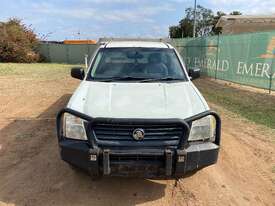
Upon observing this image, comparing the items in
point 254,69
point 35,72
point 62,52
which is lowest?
point 35,72

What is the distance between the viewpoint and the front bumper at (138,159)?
11.7ft

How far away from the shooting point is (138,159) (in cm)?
363

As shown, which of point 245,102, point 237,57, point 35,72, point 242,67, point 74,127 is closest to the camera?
point 74,127

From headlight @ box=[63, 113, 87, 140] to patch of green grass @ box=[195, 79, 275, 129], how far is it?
5.00m

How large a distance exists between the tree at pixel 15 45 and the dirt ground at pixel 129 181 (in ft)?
96.9

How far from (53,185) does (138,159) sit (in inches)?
53.6

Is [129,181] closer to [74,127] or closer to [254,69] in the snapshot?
[74,127]

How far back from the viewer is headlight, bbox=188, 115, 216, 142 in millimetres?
3758

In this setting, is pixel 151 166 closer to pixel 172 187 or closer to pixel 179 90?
pixel 172 187

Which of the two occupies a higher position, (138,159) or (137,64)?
(137,64)

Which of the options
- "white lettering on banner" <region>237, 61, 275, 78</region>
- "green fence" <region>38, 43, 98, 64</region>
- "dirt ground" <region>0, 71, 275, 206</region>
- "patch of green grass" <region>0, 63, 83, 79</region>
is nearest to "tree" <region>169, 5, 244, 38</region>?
"green fence" <region>38, 43, 98, 64</region>

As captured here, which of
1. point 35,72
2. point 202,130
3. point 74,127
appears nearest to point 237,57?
point 202,130

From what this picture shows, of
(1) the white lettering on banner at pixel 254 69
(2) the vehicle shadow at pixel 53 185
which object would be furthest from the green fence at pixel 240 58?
(2) the vehicle shadow at pixel 53 185

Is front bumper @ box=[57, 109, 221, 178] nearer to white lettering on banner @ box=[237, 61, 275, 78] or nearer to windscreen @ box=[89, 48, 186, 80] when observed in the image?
windscreen @ box=[89, 48, 186, 80]
